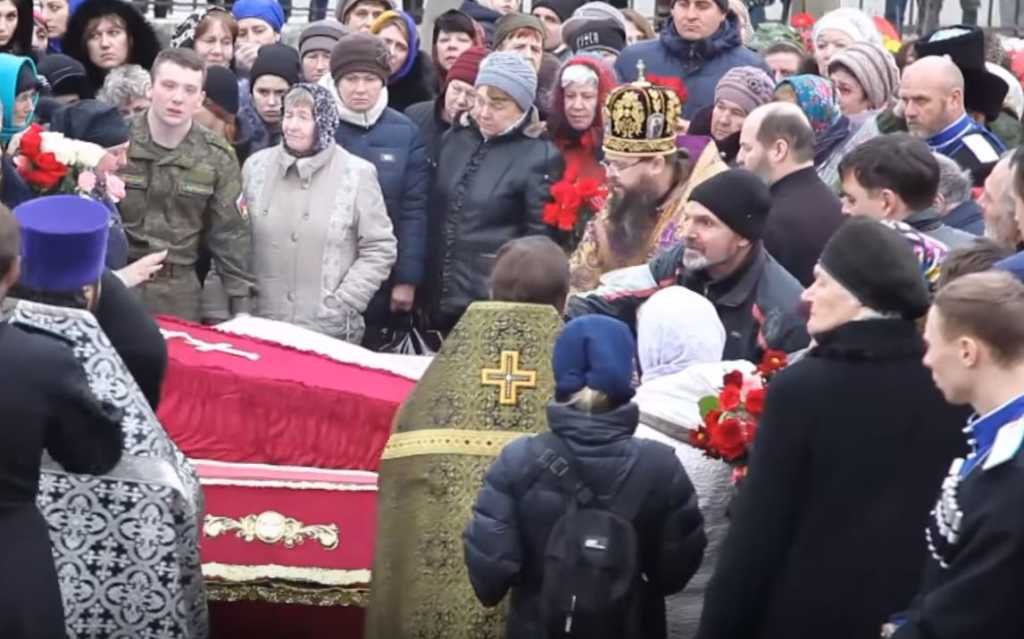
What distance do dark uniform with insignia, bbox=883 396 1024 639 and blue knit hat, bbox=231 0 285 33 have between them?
26.5 feet

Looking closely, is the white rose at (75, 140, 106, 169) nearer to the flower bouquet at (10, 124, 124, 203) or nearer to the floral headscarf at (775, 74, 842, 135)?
the flower bouquet at (10, 124, 124, 203)

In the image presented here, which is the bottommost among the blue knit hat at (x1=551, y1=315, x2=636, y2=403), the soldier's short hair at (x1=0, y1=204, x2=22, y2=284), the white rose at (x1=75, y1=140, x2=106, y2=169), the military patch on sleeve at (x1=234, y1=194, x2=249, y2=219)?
the military patch on sleeve at (x1=234, y1=194, x2=249, y2=219)

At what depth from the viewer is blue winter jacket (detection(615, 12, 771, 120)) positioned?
35.5 feet

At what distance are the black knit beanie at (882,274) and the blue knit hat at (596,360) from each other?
609mm

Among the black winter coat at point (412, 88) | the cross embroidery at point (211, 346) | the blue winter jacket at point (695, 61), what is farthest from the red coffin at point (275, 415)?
the black winter coat at point (412, 88)

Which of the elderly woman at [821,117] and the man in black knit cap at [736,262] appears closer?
the man in black knit cap at [736,262]

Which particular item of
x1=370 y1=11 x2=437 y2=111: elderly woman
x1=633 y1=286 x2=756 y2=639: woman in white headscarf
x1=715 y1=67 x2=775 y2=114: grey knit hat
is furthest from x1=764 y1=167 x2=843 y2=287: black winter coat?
x1=370 y1=11 x2=437 y2=111: elderly woman

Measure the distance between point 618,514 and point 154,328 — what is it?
1.49 metres

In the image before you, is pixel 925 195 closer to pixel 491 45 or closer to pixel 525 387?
pixel 525 387

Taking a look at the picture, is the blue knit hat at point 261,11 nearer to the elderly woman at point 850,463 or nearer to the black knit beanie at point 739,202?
the black knit beanie at point 739,202

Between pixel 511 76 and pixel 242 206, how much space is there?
3.99 feet

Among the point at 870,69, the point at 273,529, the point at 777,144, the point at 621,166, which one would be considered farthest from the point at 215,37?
the point at 273,529

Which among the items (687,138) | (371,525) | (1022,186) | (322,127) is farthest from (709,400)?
(322,127)

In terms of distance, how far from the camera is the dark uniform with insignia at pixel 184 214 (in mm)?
9555
